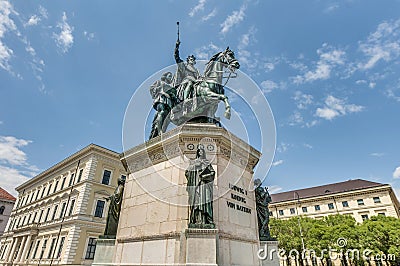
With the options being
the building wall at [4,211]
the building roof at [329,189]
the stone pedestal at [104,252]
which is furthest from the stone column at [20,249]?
the building roof at [329,189]

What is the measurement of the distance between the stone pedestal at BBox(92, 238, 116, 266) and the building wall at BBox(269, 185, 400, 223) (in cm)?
5313

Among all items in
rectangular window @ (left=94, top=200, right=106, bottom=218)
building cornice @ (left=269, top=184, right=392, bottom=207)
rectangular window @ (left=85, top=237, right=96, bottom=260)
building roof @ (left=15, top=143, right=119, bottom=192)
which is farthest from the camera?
building cornice @ (left=269, top=184, right=392, bottom=207)

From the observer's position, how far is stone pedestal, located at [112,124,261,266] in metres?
6.01

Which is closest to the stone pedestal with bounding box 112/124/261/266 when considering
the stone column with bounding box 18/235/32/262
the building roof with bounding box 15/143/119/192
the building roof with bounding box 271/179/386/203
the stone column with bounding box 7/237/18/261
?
the building roof with bounding box 15/143/119/192

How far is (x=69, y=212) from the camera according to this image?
33.2 meters

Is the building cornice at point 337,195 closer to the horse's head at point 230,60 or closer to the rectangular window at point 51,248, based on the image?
the rectangular window at point 51,248

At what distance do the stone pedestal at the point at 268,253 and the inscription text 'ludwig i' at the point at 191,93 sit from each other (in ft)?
14.6

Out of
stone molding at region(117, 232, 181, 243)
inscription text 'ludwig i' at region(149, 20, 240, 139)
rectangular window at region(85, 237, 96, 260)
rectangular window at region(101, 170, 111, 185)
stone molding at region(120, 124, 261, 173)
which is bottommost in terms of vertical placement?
stone molding at region(117, 232, 181, 243)

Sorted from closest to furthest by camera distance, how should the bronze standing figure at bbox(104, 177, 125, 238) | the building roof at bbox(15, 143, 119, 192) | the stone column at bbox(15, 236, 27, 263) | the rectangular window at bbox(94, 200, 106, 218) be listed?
the bronze standing figure at bbox(104, 177, 125, 238) → the rectangular window at bbox(94, 200, 106, 218) → the building roof at bbox(15, 143, 119, 192) → the stone column at bbox(15, 236, 27, 263)

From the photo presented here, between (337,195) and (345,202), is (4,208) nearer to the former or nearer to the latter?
(337,195)

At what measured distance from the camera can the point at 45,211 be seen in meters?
40.1

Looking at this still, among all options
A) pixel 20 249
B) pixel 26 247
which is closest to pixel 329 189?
pixel 26 247

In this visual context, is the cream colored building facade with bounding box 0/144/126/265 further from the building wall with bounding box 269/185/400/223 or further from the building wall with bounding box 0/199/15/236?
the building wall with bounding box 269/185/400/223

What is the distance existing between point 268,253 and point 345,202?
59681mm
